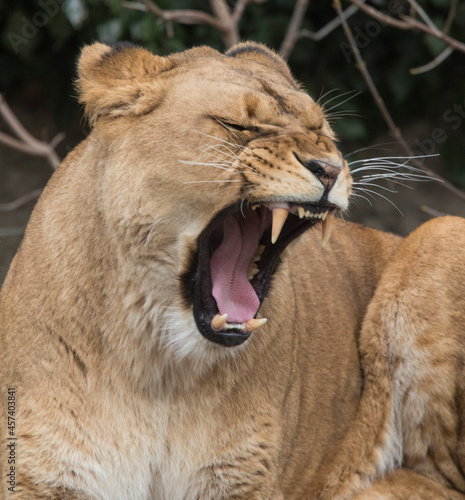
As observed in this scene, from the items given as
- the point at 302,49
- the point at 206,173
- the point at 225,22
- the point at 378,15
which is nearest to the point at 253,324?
the point at 206,173

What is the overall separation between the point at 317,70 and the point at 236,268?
12.1ft

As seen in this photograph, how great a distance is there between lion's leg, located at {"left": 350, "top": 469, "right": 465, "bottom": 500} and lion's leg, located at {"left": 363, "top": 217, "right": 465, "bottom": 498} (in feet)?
0.06

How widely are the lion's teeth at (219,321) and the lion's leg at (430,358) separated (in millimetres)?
1142

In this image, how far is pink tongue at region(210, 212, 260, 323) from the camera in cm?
241

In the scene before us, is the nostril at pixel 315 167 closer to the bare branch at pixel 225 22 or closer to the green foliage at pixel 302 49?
the bare branch at pixel 225 22

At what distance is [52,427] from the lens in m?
2.40

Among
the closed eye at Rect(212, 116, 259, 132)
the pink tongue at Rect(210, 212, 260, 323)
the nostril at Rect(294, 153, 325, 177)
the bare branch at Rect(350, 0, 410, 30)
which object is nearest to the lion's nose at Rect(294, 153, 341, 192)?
the nostril at Rect(294, 153, 325, 177)

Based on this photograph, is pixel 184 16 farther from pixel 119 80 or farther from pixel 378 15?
pixel 119 80

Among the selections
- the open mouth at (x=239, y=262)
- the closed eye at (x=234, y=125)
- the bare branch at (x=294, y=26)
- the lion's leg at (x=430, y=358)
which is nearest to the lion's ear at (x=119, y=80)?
the closed eye at (x=234, y=125)

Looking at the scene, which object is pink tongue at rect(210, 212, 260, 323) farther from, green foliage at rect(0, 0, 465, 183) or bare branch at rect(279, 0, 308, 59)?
green foliage at rect(0, 0, 465, 183)

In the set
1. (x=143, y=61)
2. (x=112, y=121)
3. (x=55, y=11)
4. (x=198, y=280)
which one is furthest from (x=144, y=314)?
(x=55, y=11)

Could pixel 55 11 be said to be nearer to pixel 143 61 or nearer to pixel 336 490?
pixel 143 61

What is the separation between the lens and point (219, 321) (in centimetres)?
228

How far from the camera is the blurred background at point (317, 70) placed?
536 cm
